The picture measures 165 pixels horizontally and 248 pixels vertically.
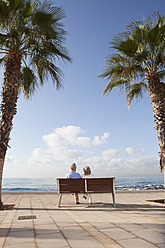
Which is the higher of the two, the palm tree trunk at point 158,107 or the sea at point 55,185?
the palm tree trunk at point 158,107

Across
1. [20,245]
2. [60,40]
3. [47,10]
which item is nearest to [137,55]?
[60,40]

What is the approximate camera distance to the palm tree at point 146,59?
732cm

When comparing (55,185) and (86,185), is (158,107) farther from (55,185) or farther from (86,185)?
(55,185)

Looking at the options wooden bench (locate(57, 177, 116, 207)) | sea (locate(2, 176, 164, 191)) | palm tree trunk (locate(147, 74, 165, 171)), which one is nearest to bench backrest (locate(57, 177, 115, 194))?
wooden bench (locate(57, 177, 116, 207))

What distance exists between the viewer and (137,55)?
7.65m

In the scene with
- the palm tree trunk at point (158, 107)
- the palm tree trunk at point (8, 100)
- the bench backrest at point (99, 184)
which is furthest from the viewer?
the palm tree trunk at point (158, 107)

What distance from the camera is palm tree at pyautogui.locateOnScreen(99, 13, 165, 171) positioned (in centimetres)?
732

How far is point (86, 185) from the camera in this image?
5918 millimetres

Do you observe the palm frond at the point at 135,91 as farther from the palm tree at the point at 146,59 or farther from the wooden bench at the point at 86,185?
the wooden bench at the point at 86,185

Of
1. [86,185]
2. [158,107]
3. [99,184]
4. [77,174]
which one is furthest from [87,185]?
[158,107]

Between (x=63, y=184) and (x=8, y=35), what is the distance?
475cm

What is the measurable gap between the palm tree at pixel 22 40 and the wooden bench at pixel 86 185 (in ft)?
6.16

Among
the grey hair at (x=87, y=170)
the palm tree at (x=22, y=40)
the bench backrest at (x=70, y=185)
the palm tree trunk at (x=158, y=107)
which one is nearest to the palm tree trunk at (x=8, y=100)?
the palm tree at (x=22, y=40)

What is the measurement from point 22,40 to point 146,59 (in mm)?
4534
